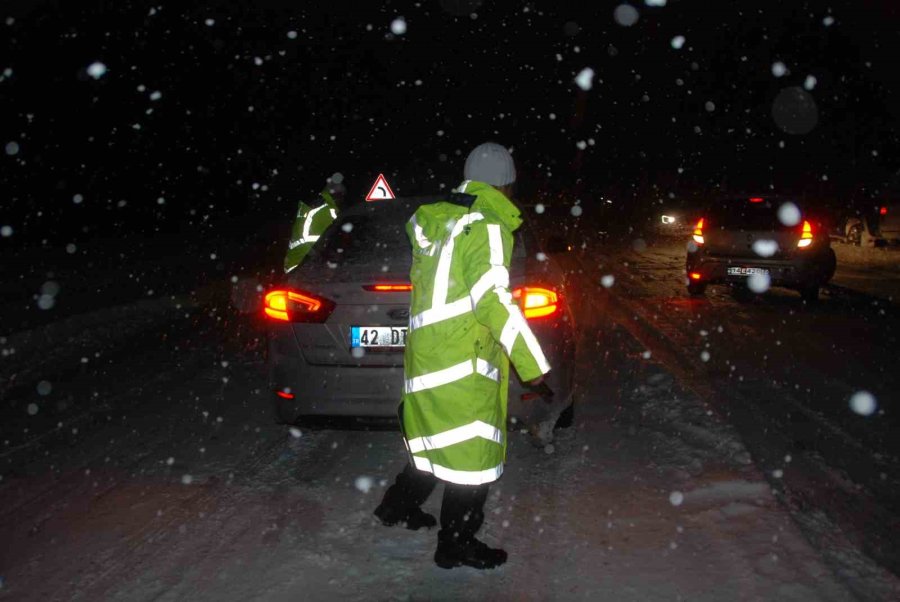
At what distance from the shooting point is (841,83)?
93.8 ft

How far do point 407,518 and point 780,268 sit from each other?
28.4 feet

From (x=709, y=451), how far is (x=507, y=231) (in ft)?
7.79

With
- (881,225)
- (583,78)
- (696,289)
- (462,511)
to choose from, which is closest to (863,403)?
(462,511)

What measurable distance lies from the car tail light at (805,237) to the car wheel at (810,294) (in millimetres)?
603

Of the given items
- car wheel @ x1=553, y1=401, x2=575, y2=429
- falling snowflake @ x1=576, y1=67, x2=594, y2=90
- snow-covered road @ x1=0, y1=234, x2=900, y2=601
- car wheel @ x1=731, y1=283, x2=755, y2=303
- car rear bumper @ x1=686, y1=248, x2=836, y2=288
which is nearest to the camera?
snow-covered road @ x1=0, y1=234, x2=900, y2=601

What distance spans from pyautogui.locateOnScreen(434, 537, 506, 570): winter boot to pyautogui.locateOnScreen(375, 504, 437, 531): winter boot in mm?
323

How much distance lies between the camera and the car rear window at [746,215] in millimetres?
10789

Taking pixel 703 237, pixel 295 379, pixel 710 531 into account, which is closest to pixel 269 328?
pixel 295 379

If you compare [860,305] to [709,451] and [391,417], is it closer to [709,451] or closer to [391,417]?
[709,451]

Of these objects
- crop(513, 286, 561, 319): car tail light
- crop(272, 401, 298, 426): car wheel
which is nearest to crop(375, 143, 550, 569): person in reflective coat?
crop(513, 286, 561, 319): car tail light

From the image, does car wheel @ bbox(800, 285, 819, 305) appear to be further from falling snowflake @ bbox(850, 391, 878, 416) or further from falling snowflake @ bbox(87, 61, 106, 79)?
falling snowflake @ bbox(87, 61, 106, 79)

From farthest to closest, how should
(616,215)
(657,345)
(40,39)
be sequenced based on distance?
1. (616,215)
2. (40,39)
3. (657,345)

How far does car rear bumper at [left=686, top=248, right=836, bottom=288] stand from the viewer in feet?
34.5

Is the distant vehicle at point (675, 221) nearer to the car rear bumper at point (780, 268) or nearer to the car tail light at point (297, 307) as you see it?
the car rear bumper at point (780, 268)
